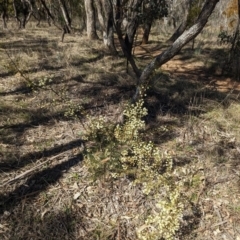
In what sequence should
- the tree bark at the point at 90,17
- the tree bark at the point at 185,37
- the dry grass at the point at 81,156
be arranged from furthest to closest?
the tree bark at the point at 90,17 → the tree bark at the point at 185,37 → the dry grass at the point at 81,156

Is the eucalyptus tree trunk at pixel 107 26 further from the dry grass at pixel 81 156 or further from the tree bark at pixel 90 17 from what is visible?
the dry grass at pixel 81 156

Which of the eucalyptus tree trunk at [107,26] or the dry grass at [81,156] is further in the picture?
the eucalyptus tree trunk at [107,26]

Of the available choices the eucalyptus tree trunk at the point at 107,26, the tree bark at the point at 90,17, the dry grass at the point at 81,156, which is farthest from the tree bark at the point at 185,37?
the tree bark at the point at 90,17

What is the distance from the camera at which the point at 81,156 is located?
3.82 metres

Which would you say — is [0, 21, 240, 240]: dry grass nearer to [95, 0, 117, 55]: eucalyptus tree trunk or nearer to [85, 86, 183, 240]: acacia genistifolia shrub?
[85, 86, 183, 240]: acacia genistifolia shrub

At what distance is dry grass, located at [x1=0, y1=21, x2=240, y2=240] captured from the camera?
117 inches

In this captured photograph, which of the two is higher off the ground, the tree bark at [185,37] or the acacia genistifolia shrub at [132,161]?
the tree bark at [185,37]

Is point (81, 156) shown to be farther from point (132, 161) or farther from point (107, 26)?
point (107, 26)

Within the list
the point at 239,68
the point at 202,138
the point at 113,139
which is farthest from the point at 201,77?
the point at 113,139

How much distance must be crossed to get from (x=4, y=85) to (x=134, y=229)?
409cm

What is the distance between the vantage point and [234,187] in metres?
3.52

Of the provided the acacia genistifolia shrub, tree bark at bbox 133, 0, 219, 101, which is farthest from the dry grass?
tree bark at bbox 133, 0, 219, 101

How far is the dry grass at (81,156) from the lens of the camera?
2.98 meters

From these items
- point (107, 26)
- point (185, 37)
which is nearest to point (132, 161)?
point (185, 37)
